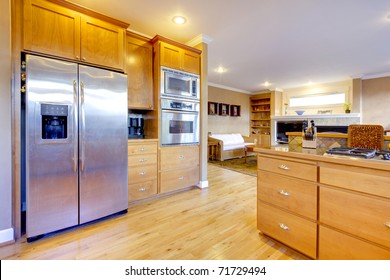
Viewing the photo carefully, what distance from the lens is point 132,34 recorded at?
2693 millimetres

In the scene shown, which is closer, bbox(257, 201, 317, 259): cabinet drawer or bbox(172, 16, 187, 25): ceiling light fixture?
bbox(257, 201, 317, 259): cabinet drawer

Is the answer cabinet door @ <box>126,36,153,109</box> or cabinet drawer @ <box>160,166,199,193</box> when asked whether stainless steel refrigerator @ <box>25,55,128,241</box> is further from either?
cabinet drawer @ <box>160,166,199,193</box>

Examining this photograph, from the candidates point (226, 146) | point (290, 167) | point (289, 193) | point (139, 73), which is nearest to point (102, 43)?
point (139, 73)

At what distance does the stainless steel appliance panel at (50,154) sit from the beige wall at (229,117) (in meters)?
5.21

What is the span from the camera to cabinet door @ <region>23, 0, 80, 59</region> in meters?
1.76

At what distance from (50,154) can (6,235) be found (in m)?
0.84

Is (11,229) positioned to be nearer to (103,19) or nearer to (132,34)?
(103,19)

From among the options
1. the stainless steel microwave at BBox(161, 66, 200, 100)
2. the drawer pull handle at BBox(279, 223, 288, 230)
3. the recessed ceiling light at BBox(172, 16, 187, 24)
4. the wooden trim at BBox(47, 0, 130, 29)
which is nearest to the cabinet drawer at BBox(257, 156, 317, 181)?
the drawer pull handle at BBox(279, 223, 288, 230)

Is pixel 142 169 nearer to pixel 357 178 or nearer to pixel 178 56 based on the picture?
pixel 178 56

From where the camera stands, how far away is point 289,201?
1568 millimetres

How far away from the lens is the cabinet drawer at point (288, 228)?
1.43 m

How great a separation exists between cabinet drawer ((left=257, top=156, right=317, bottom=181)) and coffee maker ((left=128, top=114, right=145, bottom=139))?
2079mm

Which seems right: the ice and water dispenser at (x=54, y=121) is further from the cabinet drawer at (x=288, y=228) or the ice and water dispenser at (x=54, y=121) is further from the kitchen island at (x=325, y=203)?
the cabinet drawer at (x=288, y=228)
